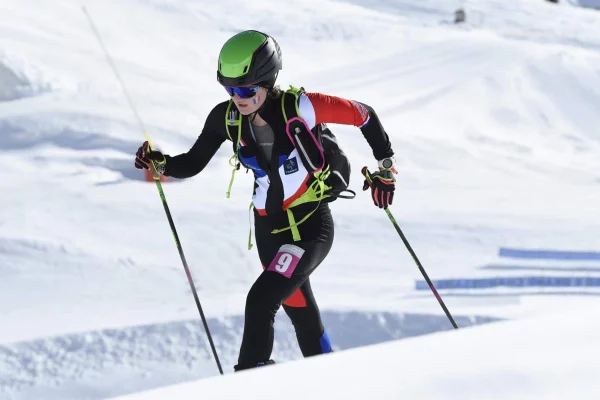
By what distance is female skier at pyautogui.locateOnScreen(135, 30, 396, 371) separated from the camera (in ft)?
11.4

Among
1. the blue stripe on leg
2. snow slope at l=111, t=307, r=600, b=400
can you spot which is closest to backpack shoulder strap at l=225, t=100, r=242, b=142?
the blue stripe on leg

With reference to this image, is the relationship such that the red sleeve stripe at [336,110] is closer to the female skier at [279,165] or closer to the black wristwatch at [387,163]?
the female skier at [279,165]

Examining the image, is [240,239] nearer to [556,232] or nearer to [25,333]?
[25,333]

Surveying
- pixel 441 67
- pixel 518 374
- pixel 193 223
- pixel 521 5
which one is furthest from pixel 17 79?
pixel 521 5

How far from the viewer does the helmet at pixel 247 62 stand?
3.47m

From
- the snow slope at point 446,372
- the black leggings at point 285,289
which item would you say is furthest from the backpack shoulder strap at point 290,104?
the snow slope at point 446,372

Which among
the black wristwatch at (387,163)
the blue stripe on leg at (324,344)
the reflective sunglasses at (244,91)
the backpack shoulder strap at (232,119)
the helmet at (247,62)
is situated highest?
the helmet at (247,62)

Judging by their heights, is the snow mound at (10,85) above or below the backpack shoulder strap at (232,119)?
below

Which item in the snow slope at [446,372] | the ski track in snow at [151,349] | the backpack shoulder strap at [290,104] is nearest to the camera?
the snow slope at [446,372]

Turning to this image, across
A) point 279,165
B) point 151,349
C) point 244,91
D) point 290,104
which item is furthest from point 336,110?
point 151,349

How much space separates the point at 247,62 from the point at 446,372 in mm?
2226

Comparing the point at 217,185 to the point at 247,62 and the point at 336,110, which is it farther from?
the point at 247,62

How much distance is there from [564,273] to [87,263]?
462 cm

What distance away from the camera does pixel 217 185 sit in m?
9.72
